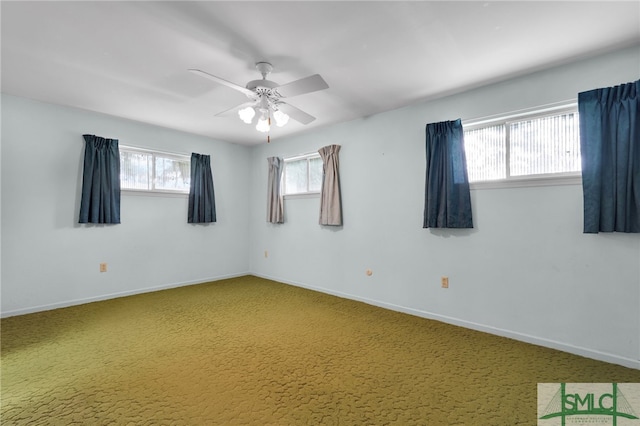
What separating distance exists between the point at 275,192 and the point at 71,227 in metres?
2.85

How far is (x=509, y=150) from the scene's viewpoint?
302cm

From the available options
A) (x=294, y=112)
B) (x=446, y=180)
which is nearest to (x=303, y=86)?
(x=294, y=112)

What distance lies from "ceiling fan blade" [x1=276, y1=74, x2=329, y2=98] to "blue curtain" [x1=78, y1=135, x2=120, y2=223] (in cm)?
298

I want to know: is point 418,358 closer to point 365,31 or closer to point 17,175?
point 365,31

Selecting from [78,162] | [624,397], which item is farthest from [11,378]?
[624,397]

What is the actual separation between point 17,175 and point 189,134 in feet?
7.26

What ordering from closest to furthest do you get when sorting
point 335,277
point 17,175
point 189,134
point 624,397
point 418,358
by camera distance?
point 624,397 → point 418,358 → point 17,175 → point 335,277 → point 189,134

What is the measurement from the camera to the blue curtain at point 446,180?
10.5 ft

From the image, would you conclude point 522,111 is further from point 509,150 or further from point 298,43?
point 298,43

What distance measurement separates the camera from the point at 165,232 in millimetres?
4723

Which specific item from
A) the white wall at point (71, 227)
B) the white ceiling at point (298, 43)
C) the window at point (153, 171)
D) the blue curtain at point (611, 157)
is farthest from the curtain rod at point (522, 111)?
the window at point (153, 171)

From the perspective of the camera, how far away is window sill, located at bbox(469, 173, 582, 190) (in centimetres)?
264

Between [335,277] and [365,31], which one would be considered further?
[335,277]

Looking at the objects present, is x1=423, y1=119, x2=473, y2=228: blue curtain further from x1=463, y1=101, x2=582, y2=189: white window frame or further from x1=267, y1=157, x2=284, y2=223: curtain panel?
x1=267, y1=157, x2=284, y2=223: curtain panel
